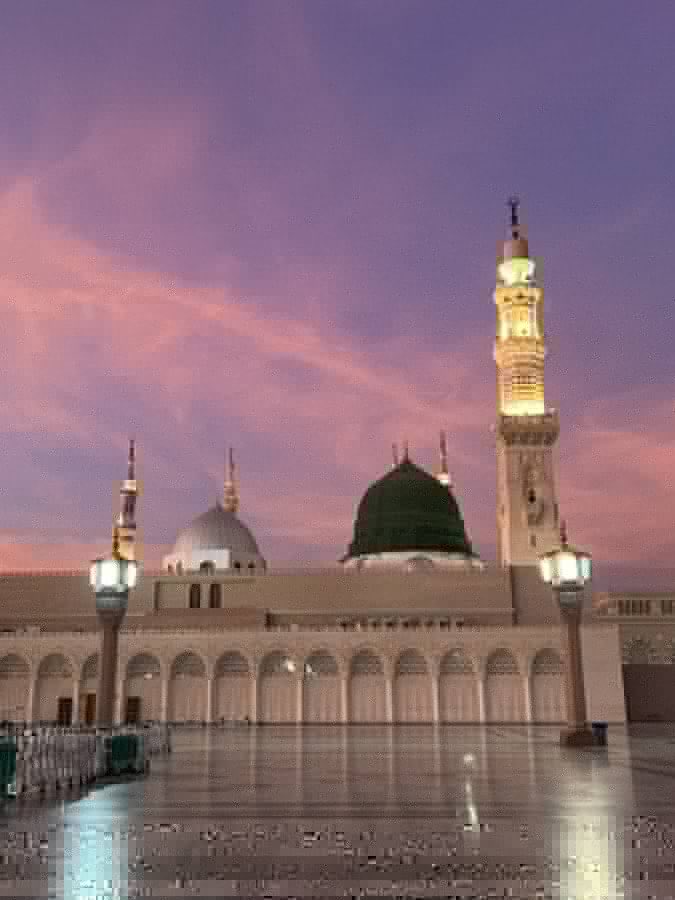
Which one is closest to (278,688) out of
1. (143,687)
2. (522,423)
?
(143,687)

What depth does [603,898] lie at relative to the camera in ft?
15.8

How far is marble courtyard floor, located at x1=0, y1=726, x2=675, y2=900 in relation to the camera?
5230 millimetres

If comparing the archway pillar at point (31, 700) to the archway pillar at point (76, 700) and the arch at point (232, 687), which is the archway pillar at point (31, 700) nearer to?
the archway pillar at point (76, 700)

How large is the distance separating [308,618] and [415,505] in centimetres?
1180

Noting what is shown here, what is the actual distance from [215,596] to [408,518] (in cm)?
1407

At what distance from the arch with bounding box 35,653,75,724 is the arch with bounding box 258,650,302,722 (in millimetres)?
10121

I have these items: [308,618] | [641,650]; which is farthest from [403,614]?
[641,650]

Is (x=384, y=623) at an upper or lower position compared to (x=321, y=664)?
upper

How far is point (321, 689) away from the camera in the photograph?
46156 millimetres

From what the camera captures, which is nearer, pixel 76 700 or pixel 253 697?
pixel 253 697

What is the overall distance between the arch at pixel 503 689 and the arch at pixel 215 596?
56.4ft

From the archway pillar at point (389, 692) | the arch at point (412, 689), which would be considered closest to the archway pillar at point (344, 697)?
the archway pillar at point (389, 692)

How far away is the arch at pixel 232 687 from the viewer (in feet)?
151

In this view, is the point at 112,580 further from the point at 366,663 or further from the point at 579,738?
the point at 366,663
